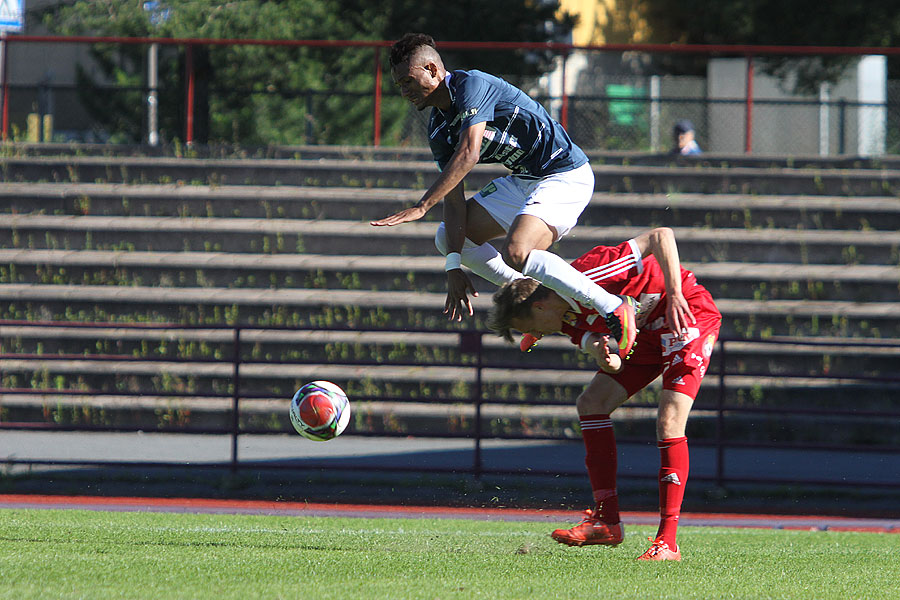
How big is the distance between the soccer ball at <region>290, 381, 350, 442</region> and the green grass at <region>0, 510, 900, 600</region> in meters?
0.60

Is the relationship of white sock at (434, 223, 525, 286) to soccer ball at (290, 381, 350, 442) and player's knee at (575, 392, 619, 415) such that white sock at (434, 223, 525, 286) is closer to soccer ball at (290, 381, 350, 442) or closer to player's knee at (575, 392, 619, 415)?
player's knee at (575, 392, 619, 415)

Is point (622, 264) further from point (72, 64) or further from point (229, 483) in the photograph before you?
point (72, 64)

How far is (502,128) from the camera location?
242 inches

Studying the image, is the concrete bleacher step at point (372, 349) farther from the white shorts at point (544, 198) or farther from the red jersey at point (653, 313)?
the red jersey at point (653, 313)

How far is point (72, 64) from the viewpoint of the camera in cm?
2980

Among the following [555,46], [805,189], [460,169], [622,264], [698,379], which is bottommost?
[698,379]

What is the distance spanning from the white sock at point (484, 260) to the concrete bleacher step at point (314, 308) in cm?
673

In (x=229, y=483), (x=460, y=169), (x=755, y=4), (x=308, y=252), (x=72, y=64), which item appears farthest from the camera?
(x=72, y=64)

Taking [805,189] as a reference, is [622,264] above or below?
below

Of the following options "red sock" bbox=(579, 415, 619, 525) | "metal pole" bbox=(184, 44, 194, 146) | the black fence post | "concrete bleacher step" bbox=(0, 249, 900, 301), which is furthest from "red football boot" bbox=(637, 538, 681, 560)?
"metal pole" bbox=(184, 44, 194, 146)

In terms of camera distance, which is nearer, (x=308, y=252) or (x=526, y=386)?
(x=526, y=386)

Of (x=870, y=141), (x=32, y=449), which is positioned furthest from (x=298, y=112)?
(x=32, y=449)

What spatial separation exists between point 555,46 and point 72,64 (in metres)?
18.5

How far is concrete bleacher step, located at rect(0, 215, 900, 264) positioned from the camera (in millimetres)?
14047
